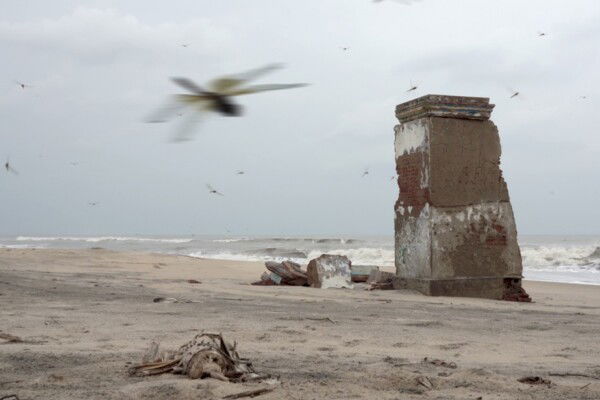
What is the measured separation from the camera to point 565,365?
12.6 feet

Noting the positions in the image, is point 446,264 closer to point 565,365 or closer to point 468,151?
point 468,151

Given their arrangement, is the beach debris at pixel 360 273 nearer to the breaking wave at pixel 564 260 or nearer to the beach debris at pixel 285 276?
the beach debris at pixel 285 276

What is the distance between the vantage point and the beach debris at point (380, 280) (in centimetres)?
877

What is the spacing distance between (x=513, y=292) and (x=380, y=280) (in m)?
1.75

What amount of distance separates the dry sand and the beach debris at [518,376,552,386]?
0.05 m

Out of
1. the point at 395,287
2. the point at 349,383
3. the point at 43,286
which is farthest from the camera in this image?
the point at 395,287

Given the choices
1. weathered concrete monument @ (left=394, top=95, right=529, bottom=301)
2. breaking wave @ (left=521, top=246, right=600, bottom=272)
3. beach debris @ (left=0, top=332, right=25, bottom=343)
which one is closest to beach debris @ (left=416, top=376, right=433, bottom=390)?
beach debris @ (left=0, top=332, right=25, bottom=343)

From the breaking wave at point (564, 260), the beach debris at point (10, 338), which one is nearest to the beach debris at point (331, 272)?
the beach debris at point (10, 338)

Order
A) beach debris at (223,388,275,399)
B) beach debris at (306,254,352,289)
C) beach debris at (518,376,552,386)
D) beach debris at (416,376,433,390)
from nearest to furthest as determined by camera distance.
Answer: beach debris at (223,388,275,399) → beach debris at (416,376,433,390) → beach debris at (518,376,552,386) → beach debris at (306,254,352,289)

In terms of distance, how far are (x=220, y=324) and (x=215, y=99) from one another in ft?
15.2

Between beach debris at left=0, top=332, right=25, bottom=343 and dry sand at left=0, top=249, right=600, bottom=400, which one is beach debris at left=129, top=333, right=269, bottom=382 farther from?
beach debris at left=0, top=332, right=25, bottom=343

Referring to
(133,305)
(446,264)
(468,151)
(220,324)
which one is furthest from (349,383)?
(468,151)

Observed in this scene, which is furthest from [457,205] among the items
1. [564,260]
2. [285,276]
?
[564,260]

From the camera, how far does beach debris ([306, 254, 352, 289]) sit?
906cm
